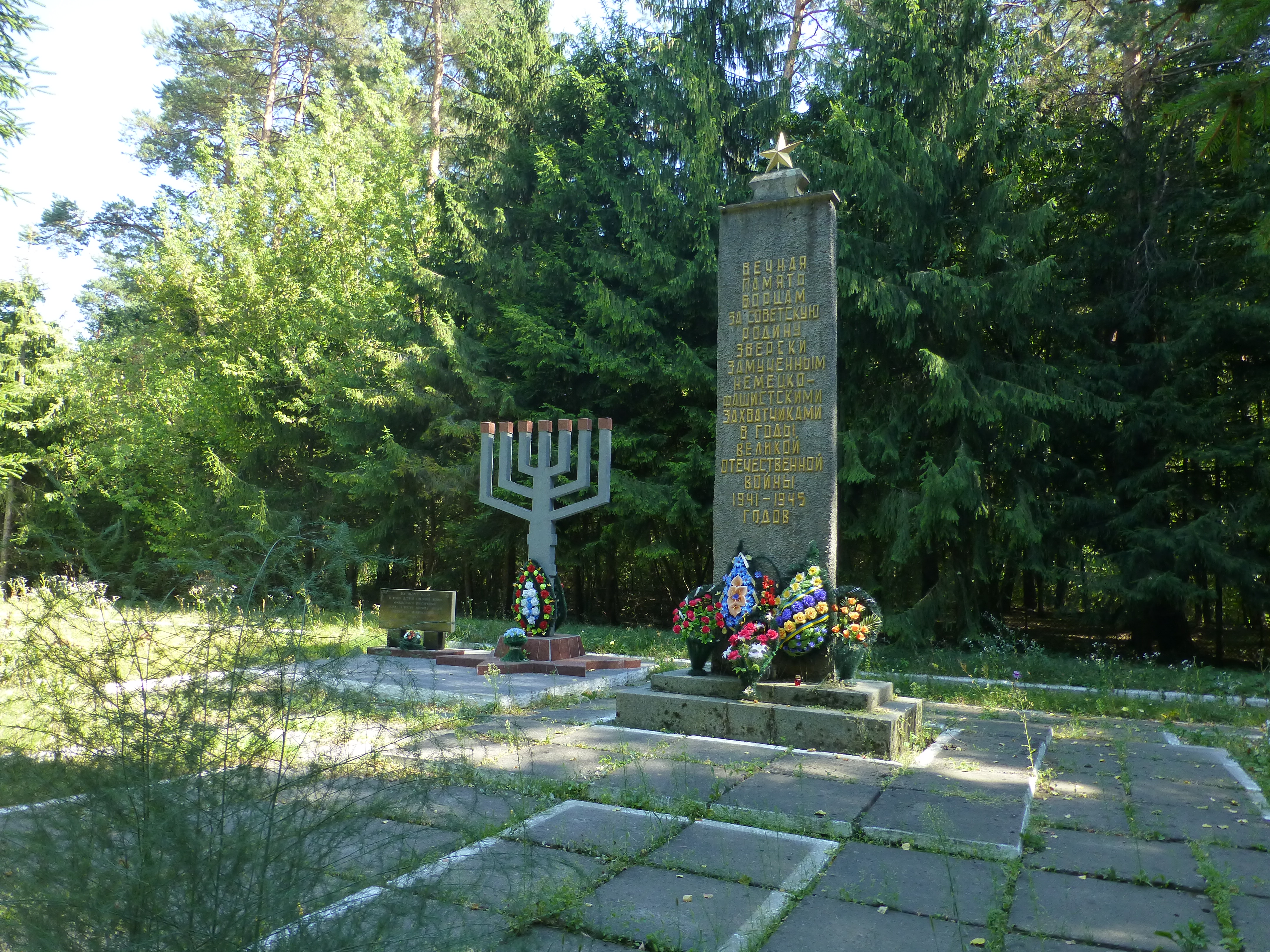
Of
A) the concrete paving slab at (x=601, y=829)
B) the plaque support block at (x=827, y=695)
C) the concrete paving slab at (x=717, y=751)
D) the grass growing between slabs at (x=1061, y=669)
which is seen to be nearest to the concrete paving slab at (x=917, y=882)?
the concrete paving slab at (x=601, y=829)

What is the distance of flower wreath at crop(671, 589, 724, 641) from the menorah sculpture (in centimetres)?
322

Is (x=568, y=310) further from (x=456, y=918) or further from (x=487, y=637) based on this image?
(x=456, y=918)

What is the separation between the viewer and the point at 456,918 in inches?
90.4

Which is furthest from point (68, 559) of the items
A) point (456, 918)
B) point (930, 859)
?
point (930, 859)

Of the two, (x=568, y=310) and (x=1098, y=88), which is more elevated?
(x=1098, y=88)

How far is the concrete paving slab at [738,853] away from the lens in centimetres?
303

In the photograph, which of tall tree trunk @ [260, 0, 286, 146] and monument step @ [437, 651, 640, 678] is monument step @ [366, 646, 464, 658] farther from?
tall tree trunk @ [260, 0, 286, 146]

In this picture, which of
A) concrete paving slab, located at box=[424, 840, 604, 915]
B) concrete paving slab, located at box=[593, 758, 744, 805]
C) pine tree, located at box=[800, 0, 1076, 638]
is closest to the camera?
concrete paving slab, located at box=[424, 840, 604, 915]

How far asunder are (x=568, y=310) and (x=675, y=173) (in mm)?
2926

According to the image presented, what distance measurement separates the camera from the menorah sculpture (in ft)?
29.9

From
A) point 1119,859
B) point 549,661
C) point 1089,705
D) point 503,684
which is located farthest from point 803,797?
point 549,661

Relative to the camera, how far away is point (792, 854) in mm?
3236

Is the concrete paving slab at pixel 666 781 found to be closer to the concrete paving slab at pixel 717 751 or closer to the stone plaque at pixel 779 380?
the concrete paving slab at pixel 717 751

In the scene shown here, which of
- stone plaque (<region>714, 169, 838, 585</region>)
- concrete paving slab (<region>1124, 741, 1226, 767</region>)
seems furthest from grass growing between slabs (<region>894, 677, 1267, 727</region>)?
stone plaque (<region>714, 169, 838, 585</region>)
